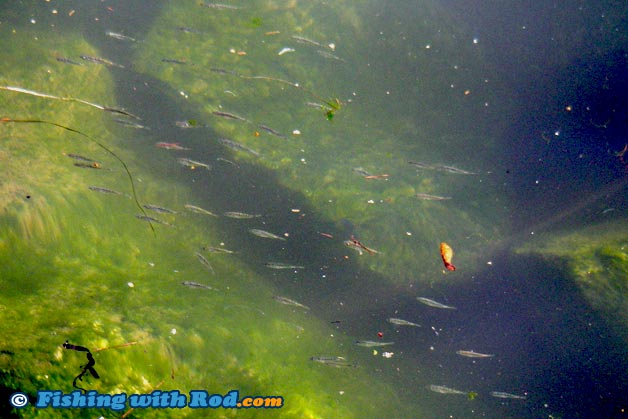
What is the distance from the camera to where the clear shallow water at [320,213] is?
14.7 ft

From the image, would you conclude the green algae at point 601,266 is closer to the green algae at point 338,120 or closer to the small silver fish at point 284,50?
the green algae at point 338,120

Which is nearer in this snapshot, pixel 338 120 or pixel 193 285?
pixel 193 285


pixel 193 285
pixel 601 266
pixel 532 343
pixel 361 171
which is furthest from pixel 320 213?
pixel 601 266

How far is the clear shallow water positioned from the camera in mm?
4477

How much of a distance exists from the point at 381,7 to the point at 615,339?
7.87 metres

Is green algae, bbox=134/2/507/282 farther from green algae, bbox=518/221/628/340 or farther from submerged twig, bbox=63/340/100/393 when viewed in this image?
submerged twig, bbox=63/340/100/393

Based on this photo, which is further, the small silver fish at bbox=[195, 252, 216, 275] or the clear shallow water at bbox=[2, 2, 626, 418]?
the small silver fish at bbox=[195, 252, 216, 275]

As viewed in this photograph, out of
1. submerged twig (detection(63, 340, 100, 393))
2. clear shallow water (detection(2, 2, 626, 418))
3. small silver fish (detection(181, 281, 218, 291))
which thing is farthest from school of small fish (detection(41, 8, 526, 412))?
submerged twig (detection(63, 340, 100, 393))

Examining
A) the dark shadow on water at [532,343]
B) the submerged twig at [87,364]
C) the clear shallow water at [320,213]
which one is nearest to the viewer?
the submerged twig at [87,364]

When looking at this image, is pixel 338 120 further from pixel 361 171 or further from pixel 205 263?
pixel 205 263

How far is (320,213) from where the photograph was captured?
650 centimetres

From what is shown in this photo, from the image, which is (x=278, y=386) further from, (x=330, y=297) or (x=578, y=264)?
(x=578, y=264)

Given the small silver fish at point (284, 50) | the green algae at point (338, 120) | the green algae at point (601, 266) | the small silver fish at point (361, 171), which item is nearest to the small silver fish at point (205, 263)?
the green algae at point (338, 120)

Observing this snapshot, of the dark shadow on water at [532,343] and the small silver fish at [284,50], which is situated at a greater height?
the small silver fish at [284,50]
